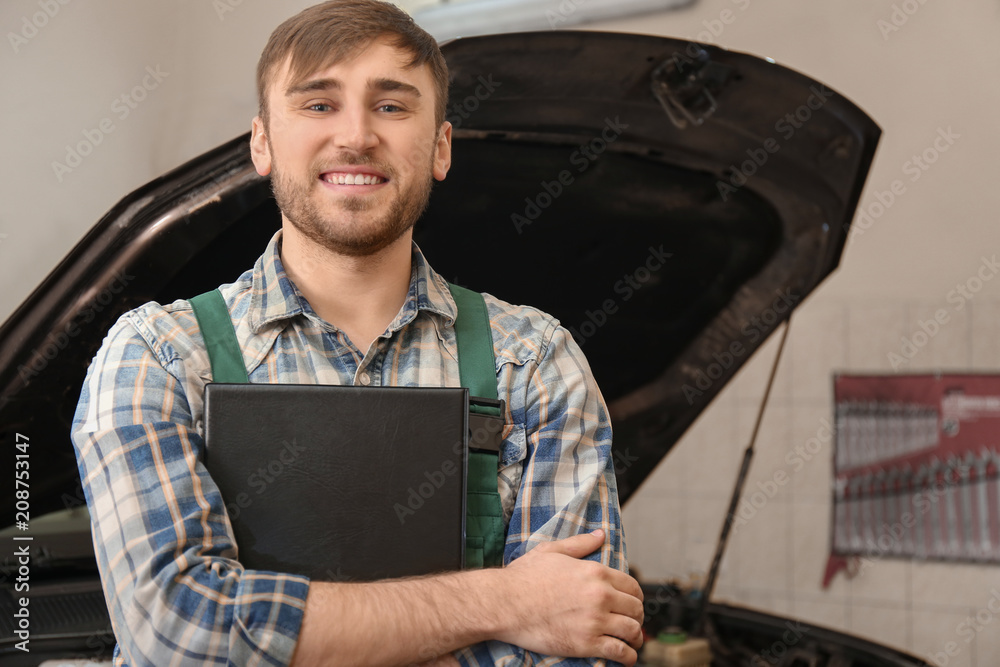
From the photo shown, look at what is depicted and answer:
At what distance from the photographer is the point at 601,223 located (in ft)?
4.73

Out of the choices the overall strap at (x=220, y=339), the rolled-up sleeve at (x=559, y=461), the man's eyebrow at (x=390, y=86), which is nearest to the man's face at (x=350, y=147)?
the man's eyebrow at (x=390, y=86)

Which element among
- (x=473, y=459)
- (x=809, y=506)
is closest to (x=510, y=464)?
(x=473, y=459)

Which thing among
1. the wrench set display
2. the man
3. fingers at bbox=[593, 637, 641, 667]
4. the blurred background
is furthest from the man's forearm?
the wrench set display

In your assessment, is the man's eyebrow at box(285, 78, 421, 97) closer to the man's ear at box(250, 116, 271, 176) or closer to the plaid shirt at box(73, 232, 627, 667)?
the man's ear at box(250, 116, 271, 176)

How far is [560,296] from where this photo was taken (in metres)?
1.58

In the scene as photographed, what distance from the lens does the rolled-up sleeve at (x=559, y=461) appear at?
36.5 inches

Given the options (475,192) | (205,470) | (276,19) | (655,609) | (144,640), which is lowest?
(655,609)

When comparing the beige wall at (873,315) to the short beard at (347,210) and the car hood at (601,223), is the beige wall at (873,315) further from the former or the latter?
the short beard at (347,210)

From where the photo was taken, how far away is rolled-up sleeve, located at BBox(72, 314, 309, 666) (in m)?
0.77

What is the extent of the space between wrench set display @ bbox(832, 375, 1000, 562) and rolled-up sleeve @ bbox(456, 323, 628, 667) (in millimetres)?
2466

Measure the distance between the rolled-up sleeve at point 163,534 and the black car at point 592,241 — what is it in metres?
0.13

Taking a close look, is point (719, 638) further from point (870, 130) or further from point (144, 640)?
point (144, 640)

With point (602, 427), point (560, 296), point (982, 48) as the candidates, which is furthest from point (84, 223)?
point (982, 48)

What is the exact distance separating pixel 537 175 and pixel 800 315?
225 centimetres
